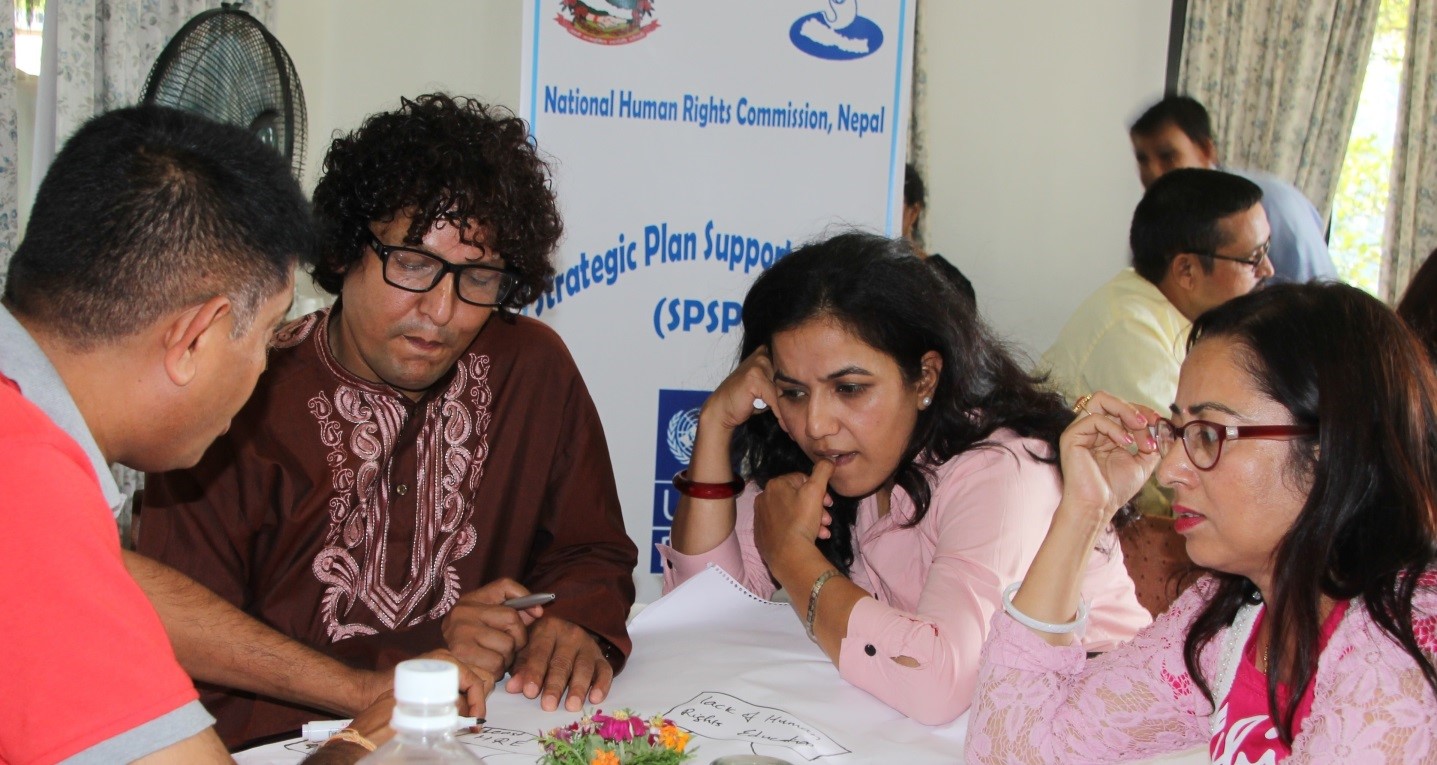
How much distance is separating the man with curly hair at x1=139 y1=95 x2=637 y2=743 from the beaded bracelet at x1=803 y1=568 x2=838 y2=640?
291 millimetres

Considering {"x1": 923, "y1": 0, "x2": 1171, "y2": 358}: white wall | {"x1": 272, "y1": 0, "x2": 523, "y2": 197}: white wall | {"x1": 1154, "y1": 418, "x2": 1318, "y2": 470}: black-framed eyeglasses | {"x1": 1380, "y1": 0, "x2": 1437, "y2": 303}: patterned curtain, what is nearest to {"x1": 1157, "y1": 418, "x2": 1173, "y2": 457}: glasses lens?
{"x1": 1154, "y1": 418, "x2": 1318, "y2": 470}: black-framed eyeglasses

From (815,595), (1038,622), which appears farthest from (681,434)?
(1038,622)

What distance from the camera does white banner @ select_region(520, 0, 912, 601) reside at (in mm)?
3834

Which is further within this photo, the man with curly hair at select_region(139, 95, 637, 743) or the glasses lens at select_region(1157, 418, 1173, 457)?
the man with curly hair at select_region(139, 95, 637, 743)

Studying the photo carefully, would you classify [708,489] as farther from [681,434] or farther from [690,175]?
[690,175]

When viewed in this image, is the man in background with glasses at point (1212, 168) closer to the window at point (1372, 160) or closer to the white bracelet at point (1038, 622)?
the window at point (1372, 160)

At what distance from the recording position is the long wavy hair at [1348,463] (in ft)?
4.29

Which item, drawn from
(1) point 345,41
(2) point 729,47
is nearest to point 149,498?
(2) point 729,47

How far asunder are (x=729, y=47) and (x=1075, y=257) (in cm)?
250

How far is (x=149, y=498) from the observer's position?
2.00 m

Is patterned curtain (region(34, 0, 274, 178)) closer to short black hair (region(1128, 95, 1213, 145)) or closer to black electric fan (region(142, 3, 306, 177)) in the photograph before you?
black electric fan (region(142, 3, 306, 177))

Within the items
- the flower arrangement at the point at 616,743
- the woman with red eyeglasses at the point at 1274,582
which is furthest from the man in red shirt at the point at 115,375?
the woman with red eyeglasses at the point at 1274,582

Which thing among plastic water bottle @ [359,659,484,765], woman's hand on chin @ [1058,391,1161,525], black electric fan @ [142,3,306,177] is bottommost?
plastic water bottle @ [359,659,484,765]

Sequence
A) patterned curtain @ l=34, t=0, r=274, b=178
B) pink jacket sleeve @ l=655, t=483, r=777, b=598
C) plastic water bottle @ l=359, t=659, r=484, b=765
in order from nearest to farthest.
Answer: plastic water bottle @ l=359, t=659, r=484, b=765
pink jacket sleeve @ l=655, t=483, r=777, b=598
patterned curtain @ l=34, t=0, r=274, b=178
